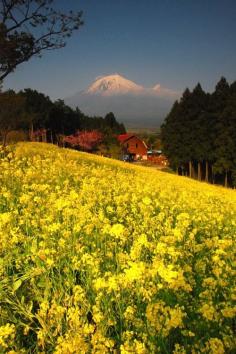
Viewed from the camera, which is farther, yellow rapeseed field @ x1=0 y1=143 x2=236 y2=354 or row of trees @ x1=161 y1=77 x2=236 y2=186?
row of trees @ x1=161 y1=77 x2=236 y2=186

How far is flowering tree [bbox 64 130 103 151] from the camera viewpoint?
287ft

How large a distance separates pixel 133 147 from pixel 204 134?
204 ft

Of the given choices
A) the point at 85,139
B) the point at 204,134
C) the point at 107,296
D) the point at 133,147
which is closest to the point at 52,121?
the point at 85,139

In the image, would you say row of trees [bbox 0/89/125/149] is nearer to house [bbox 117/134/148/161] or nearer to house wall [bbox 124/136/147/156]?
house [bbox 117/134/148/161]

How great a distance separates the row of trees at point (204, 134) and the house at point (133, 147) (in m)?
47.3

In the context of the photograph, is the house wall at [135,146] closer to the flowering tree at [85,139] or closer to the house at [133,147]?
the house at [133,147]

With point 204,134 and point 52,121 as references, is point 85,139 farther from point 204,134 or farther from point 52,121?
point 204,134

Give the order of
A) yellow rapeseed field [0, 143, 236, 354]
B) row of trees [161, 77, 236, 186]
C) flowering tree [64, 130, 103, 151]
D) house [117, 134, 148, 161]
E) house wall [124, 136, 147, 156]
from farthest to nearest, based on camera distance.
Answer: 1. house wall [124, 136, 147, 156]
2. house [117, 134, 148, 161]
3. flowering tree [64, 130, 103, 151]
4. row of trees [161, 77, 236, 186]
5. yellow rapeseed field [0, 143, 236, 354]

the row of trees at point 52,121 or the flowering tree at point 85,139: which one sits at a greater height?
the row of trees at point 52,121

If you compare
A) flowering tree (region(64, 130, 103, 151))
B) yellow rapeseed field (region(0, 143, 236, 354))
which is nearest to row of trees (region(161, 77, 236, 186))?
flowering tree (region(64, 130, 103, 151))

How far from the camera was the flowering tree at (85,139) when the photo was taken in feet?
287

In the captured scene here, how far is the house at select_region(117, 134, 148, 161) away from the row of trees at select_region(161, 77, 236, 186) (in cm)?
4735

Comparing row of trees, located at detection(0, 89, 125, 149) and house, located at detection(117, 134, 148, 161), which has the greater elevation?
row of trees, located at detection(0, 89, 125, 149)

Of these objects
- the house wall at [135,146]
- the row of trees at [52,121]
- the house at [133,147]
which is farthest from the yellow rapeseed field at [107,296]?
the house wall at [135,146]
